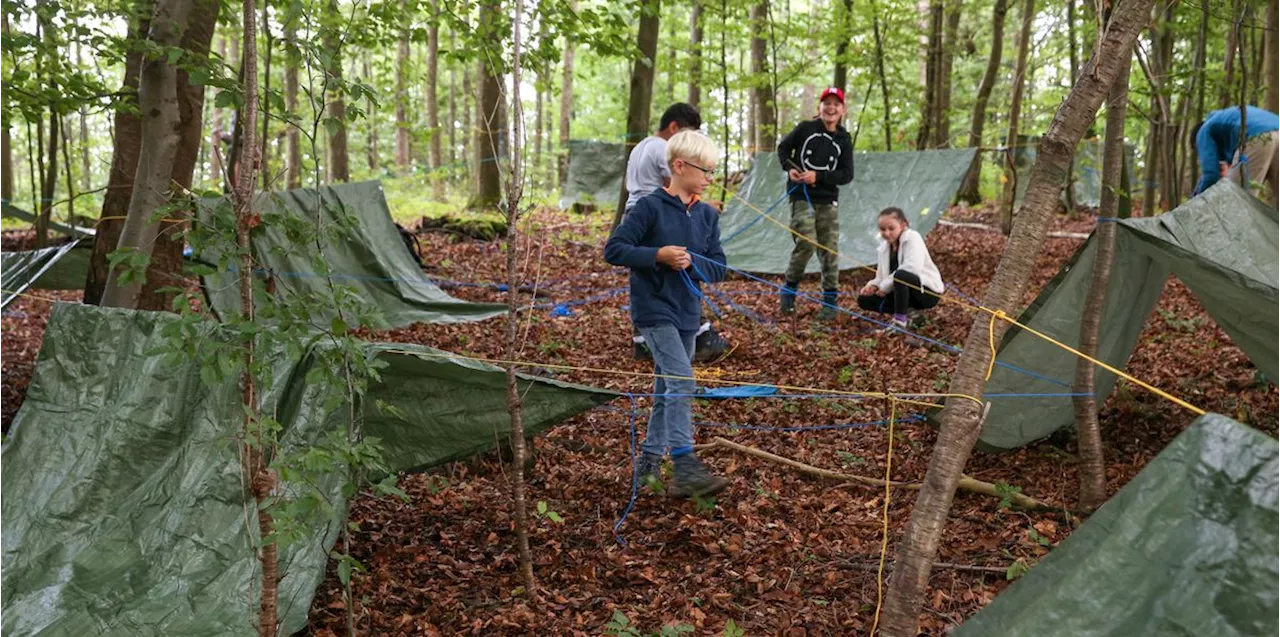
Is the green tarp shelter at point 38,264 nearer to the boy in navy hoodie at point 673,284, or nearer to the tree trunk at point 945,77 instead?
the boy in navy hoodie at point 673,284

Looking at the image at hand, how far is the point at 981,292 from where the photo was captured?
251 inches

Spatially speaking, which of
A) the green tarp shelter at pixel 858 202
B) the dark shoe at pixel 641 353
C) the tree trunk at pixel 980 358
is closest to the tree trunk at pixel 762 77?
the green tarp shelter at pixel 858 202

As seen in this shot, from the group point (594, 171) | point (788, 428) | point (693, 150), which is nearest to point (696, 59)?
point (594, 171)

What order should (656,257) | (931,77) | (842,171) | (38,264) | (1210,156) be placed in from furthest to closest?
(931,77) < (842,171) < (38,264) < (1210,156) < (656,257)

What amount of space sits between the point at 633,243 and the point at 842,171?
2.87 meters

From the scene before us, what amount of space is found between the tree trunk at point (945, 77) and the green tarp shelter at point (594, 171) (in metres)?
4.51

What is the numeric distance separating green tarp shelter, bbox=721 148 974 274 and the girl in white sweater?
3.80 feet

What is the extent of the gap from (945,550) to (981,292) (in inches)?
154

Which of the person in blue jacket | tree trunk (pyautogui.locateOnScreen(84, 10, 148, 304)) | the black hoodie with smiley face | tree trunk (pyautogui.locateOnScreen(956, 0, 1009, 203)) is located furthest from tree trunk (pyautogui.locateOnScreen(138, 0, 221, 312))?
tree trunk (pyautogui.locateOnScreen(956, 0, 1009, 203))

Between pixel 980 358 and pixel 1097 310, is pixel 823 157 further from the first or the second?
pixel 980 358

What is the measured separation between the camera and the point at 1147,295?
3115 millimetres

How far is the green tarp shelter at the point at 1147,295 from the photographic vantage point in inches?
108

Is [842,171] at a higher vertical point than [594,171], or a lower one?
lower

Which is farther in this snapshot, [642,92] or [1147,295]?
[642,92]
